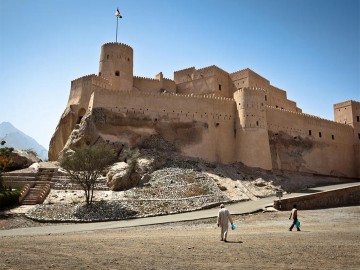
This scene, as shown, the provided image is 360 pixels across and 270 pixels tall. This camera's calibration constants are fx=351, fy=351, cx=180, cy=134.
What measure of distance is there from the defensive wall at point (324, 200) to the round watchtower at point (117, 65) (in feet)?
60.6

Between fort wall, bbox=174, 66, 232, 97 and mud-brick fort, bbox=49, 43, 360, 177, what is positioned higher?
fort wall, bbox=174, 66, 232, 97

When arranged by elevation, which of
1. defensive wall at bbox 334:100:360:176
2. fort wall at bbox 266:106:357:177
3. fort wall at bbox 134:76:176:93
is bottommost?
fort wall at bbox 266:106:357:177

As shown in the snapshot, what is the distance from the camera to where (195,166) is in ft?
80.0

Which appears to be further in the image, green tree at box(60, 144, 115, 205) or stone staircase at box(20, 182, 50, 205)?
stone staircase at box(20, 182, 50, 205)

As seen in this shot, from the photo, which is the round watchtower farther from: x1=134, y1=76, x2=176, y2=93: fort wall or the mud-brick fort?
x1=134, y1=76, x2=176, y2=93: fort wall

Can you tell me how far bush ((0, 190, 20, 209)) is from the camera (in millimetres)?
18375

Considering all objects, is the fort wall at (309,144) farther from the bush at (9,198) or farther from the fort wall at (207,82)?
the bush at (9,198)

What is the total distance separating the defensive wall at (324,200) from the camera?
18.6 meters

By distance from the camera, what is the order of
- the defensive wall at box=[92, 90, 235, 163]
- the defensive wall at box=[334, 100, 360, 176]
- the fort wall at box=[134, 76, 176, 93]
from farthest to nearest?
the defensive wall at box=[334, 100, 360, 176]
the fort wall at box=[134, 76, 176, 93]
the defensive wall at box=[92, 90, 235, 163]

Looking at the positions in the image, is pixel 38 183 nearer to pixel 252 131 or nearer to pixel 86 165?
pixel 86 165

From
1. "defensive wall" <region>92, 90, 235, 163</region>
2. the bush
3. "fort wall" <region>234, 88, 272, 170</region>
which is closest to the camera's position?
the bush

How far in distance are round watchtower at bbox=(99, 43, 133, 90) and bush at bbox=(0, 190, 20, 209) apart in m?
14.6

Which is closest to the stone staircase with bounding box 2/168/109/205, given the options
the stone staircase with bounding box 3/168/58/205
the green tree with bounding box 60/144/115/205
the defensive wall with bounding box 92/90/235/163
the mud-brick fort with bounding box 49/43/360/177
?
the stone staircase with bounding box 3/168/58/205

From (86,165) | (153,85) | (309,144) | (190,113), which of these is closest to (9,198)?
(86,165)
